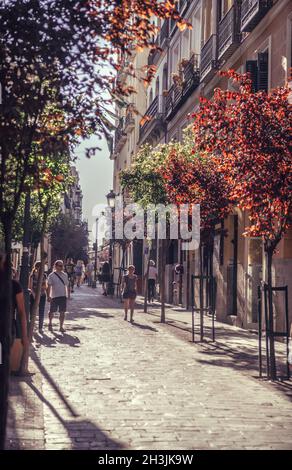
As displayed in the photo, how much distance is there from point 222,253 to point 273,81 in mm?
6010

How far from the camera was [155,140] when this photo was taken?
39.0 m

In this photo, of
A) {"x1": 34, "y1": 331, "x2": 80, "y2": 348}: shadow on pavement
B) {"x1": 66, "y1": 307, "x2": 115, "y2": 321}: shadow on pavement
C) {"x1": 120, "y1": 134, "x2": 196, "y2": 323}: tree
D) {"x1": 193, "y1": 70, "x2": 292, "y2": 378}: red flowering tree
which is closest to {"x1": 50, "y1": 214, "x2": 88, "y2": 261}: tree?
{"x1": 66, "y1": 307, "x2": 115, "y2": 321}: shadow on pavement

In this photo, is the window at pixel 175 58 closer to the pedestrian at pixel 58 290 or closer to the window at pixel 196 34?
the window at pixel 196 34

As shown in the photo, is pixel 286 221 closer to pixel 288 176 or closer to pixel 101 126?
pixel 288 176

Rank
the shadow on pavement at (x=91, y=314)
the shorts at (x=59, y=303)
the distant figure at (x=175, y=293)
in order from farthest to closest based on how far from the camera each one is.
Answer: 1. the distant figure at (x=175, y=293)
2. the shadow on pavement at (x=91, y=314)
3. the shorts at (x=59, y=303)

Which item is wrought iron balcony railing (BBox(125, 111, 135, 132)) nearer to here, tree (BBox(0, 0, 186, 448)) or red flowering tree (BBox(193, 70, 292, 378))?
red flowering tree (BBox(193, 70, 292, 378))

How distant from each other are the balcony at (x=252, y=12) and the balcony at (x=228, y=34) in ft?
1.59

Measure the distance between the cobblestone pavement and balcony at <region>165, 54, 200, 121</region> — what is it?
47.2ft

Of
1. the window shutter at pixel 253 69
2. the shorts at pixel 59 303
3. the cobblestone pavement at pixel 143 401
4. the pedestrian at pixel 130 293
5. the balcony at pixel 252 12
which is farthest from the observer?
the pedestrian at pixel 130 293

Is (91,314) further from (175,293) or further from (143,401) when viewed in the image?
(143,401)

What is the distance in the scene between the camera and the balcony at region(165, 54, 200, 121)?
86.0 ft

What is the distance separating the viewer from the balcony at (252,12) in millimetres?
17625

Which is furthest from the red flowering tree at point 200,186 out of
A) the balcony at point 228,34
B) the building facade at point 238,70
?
the balcony at point 228,34

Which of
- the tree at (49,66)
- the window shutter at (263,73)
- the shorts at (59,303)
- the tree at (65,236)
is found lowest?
the shorts at (59,303)
